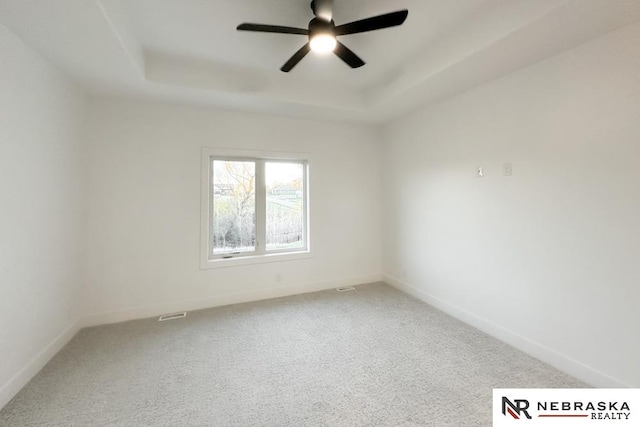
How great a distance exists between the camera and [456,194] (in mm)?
2908

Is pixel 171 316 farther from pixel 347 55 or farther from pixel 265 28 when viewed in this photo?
pixel 347 55

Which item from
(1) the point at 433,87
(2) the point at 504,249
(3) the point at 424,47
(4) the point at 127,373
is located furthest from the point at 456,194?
(4) the point at 127,373

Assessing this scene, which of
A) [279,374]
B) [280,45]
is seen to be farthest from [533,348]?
[280,45]

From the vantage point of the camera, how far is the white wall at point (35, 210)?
173 centimetres

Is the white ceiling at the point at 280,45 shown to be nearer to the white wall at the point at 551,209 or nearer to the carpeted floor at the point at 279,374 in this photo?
the white wall at the point at 551,209

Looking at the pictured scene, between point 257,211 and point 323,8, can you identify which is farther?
point 257,211

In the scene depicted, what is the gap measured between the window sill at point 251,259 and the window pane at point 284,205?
0.17 meters

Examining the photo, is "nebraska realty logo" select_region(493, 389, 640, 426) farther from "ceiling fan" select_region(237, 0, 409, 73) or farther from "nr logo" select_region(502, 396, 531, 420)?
"ceiling fan" select_region(237, 0, 409, 73)

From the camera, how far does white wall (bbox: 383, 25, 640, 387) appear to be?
1704 mm

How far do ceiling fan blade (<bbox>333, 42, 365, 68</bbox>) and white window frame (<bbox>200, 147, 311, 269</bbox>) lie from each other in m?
1.67

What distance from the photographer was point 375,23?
1674mm

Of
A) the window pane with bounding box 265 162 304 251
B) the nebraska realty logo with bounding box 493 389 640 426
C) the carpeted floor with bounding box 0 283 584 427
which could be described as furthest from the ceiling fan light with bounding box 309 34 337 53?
the nebraska realty logo with bounding box 493 389 640 426

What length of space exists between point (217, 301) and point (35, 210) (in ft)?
6.34

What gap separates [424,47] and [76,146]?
A: 11.7 feet
